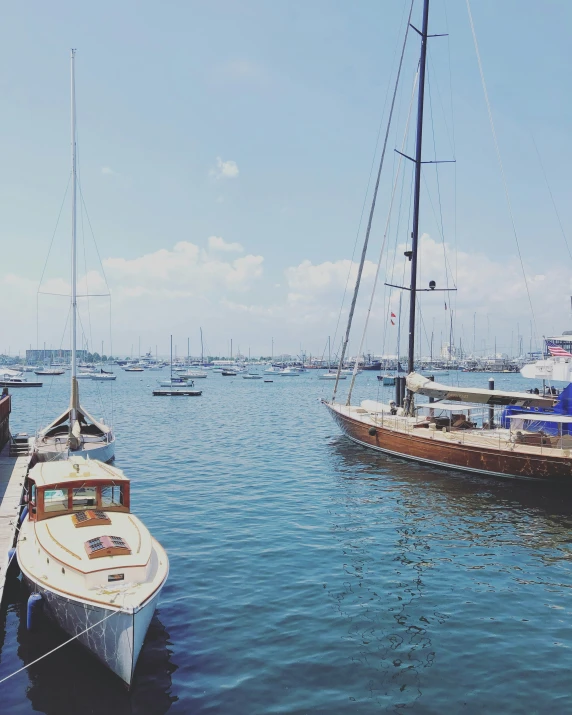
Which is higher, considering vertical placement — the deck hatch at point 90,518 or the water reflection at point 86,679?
the deck hatch at point 90,518

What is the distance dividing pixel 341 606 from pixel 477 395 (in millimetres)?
19716

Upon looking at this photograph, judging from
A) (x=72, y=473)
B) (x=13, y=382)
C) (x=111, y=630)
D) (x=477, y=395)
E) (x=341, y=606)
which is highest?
(x=477, y=395)

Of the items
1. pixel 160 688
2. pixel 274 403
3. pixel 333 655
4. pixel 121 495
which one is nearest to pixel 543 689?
pixel 333 655

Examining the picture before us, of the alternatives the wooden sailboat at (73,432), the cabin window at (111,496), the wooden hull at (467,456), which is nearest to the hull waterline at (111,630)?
the cabin window at (111,496)

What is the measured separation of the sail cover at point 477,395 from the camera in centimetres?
3086

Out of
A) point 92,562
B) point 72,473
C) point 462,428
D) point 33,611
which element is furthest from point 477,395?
point 33,611

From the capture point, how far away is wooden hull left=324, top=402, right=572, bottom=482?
82.0 ft

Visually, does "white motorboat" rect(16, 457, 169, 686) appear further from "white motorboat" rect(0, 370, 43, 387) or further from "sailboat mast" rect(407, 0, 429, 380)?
"white motorboat" rect(0, 370, 43, 387)

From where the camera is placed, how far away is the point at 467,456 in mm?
27766

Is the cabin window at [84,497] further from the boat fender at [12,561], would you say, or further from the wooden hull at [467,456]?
the wooden hull at [467,456]

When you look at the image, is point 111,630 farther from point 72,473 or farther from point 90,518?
point 72,473

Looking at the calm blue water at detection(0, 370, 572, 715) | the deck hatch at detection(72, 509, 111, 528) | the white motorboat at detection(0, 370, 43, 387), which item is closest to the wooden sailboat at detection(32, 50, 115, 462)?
the calm blue water at detection(0, 370, 572, 715)

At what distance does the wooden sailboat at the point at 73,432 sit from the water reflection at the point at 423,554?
12.5 m

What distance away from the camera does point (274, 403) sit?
274ft
